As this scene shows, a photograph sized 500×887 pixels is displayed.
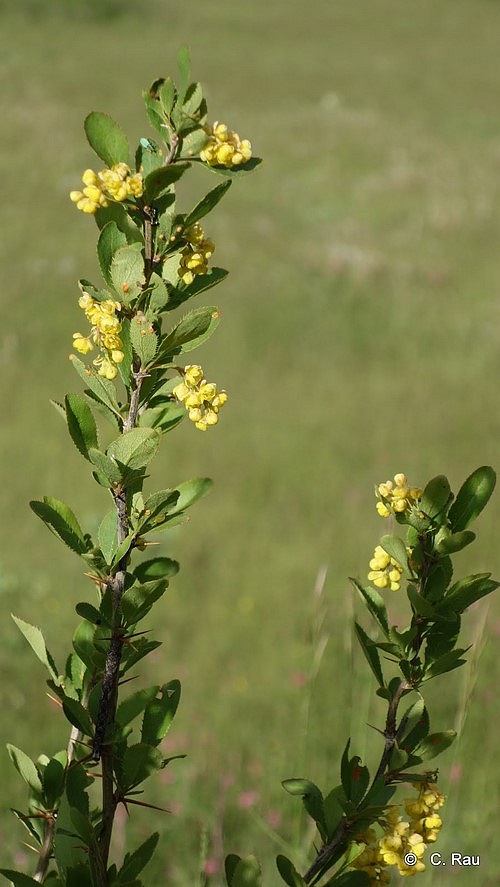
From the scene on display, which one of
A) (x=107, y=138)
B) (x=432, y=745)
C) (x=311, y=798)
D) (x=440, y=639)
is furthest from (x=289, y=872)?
(x=107, y=138)

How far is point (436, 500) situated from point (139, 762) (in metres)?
0.46

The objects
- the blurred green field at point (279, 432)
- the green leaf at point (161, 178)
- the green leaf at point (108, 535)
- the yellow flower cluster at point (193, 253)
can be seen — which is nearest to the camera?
the green leaf at point (161, 178)

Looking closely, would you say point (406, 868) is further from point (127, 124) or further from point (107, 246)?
point (127, 124)

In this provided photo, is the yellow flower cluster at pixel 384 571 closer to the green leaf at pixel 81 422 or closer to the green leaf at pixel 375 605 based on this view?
the green leaf at pixel 375 605

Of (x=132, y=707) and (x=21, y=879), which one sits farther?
(x=132, y=707)

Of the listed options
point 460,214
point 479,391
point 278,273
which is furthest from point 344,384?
point 460,214

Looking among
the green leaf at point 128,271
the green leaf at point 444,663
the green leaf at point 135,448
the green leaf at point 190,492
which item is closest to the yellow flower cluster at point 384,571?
the green leaf at point 444,663

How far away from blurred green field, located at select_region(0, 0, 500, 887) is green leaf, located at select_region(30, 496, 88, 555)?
2.07 ft

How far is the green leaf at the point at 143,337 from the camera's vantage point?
36.6 inches

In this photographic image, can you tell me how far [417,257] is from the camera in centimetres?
1131

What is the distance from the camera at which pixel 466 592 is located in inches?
39.9

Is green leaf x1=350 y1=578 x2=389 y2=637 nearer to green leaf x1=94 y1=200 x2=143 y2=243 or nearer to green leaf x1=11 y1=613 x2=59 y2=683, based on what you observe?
green leaf x1=11 y1=613 x2=59 y2=683

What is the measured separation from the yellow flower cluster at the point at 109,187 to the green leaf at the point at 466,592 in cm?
59

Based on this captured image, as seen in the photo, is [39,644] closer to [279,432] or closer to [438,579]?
[438,579]
